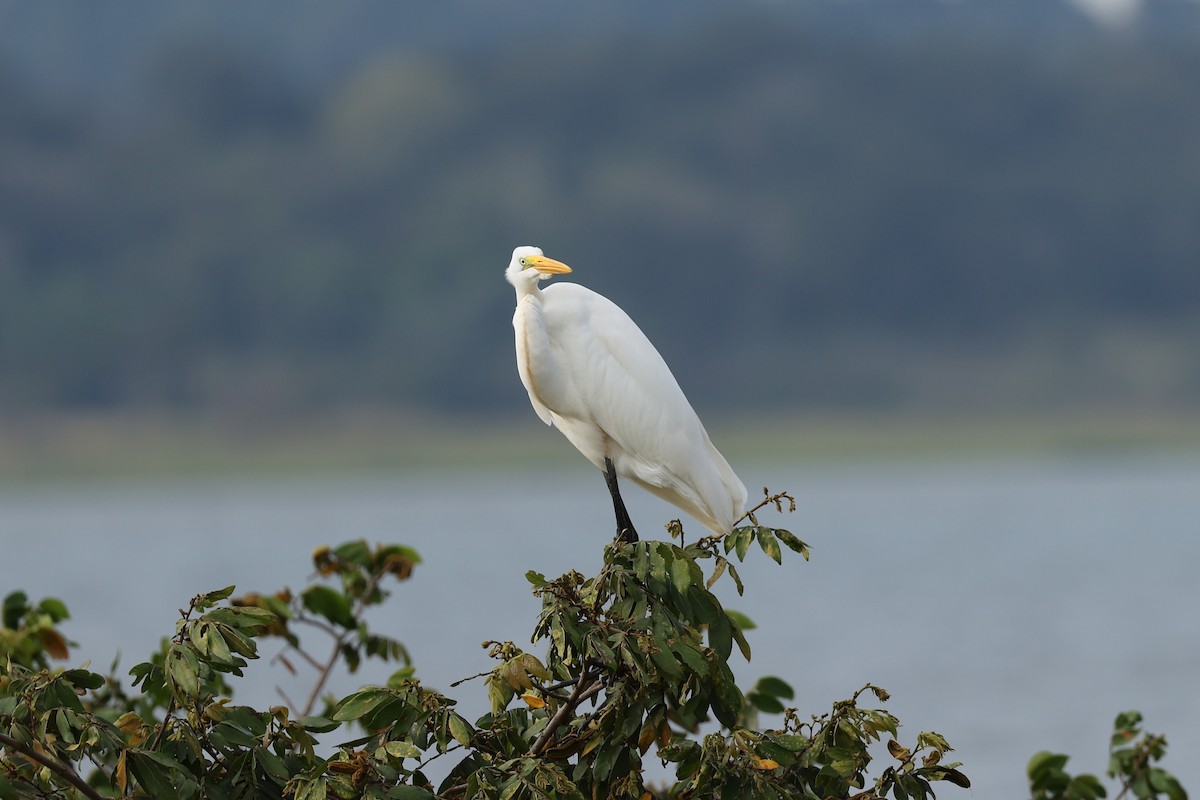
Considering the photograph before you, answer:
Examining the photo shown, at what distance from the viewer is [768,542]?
11.4 ft

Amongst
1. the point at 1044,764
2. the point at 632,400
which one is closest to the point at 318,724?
the point at 1044,764

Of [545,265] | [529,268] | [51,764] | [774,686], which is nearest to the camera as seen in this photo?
[51,764]

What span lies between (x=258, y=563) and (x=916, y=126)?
134 m

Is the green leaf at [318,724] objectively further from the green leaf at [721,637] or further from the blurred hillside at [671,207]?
the blurred hillside at [671,207]

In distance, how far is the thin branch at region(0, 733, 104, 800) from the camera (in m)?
3.12

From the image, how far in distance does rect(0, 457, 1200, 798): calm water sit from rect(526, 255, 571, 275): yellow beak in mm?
1704

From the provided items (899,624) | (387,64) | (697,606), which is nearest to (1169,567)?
(899,624)

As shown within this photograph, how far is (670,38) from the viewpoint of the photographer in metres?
191

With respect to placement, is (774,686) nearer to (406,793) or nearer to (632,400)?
(632,400)

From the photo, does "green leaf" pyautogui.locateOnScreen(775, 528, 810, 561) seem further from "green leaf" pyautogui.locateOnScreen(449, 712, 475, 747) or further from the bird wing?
the bird wing

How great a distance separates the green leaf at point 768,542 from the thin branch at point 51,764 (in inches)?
55.9

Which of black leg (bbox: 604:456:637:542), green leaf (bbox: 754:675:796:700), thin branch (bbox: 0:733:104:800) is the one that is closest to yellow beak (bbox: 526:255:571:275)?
black leg (bbox: 604:456:637:542)

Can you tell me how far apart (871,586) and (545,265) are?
41230mm

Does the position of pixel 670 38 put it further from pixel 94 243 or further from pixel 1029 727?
pixel 1029 727
